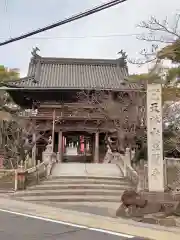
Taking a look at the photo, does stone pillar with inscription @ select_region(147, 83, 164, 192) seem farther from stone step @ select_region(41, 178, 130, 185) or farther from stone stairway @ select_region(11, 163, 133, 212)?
stone step @ select_region(41, 178, 130, 185)

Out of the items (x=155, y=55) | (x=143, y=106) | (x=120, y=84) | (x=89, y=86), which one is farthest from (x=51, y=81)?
(x=155, y=55)

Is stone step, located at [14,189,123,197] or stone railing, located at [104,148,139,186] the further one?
stone railing, located at [104,148,139,186]

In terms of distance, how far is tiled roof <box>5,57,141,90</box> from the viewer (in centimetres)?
3095

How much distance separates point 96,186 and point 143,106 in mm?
8430

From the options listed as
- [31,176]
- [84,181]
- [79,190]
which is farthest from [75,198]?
[31,176]

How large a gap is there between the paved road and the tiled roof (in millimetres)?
20111

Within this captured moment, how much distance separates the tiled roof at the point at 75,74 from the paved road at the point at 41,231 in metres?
20.1

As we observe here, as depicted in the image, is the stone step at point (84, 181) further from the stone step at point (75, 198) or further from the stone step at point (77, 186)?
the stone step at point (75, 198)

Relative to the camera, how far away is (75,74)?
33938 mm

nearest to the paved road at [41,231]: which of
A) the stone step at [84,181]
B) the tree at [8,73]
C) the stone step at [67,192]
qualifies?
the stone step at [67,192]

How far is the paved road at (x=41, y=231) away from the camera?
8.15 meters

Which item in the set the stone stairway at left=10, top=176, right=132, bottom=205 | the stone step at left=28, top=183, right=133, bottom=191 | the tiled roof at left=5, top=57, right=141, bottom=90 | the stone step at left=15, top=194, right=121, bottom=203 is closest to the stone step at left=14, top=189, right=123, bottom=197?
the stone stairway at left=10, top=176, right=132, bottom=205

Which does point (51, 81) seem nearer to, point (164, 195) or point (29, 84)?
point (29, 84)

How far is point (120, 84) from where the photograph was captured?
3150 centimetres
